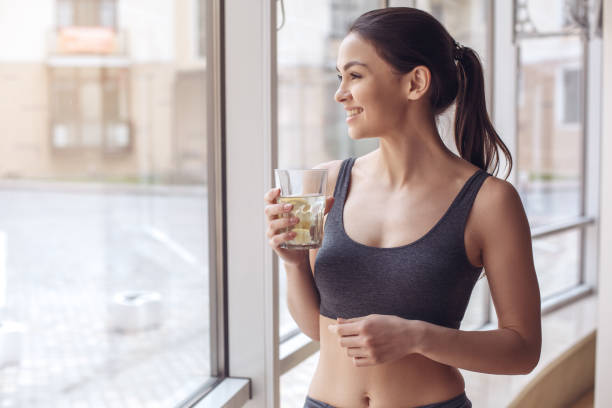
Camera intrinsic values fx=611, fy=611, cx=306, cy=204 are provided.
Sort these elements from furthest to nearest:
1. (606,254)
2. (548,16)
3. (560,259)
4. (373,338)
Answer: (560,259)
(548,16)
(606,254)
(373,338)

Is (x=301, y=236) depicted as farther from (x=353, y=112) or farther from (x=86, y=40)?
(x=86, y=40)

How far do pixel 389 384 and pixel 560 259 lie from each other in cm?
426

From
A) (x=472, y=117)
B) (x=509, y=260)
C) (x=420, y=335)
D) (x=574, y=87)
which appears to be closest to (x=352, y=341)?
(x=420, y=335)

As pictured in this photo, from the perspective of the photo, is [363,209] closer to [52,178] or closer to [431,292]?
[431,292]

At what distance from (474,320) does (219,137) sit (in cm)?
246

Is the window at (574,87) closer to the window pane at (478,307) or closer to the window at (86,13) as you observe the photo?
the window pane at (478,307)

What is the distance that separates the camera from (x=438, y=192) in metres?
1.22

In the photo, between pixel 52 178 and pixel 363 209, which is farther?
pixel 52 178

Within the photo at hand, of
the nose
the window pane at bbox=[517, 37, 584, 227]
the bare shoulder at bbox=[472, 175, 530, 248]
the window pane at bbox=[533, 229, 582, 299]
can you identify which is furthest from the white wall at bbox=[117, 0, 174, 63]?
the window pane at bbox=[533, 229, 582, 299]

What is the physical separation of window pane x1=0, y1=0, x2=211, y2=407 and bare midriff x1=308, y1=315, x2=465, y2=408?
0.70 meters

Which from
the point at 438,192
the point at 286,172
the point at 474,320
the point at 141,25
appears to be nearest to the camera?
the point at 286,172

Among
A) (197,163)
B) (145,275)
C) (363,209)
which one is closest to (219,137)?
(197,163)

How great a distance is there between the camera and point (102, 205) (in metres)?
2.22

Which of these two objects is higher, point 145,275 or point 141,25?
point 141,25
